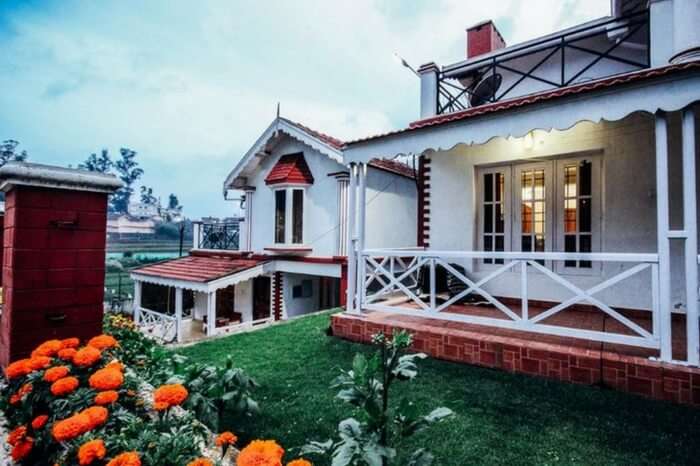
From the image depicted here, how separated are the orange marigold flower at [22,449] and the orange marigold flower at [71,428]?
29 centimetres

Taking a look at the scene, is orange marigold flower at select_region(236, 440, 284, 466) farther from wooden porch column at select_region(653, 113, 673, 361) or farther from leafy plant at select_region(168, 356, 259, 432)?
wooden porch column at select_region(653, 113, 673, 361)

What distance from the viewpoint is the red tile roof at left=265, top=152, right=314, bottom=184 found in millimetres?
10953

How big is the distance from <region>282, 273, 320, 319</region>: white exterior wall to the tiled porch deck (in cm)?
671

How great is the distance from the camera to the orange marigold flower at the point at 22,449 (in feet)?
5.08

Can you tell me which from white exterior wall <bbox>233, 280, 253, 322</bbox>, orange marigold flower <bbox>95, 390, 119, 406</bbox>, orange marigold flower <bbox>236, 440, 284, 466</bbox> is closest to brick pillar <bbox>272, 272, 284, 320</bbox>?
white exterior wall <bbox>233, 280, 253, 322</bbox>

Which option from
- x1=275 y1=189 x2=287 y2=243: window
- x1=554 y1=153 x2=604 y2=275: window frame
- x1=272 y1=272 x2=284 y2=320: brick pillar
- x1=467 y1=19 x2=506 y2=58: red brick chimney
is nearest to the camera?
x1=554 y1=153 x2=604 y2=275: window frame

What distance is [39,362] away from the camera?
1.84 m

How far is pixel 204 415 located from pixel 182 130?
105 m

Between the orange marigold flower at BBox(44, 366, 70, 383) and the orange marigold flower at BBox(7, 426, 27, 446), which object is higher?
the orange marigold flower at BBox(44, 366, 70, 383)

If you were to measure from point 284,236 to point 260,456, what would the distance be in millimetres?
10237

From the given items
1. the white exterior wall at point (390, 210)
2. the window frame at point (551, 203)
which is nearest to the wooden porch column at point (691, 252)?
the window frame at point (551, 203)

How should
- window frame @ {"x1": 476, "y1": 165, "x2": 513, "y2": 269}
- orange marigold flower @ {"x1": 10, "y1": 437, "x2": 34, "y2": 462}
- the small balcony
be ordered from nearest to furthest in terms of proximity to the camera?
orange marigold flower @ {"x1": 10, "y1": 437, "x2": 34, "y2": 462}
window frame @ {"x1": 476, "y1": 165, "x2": 513, "y2": 269}
the small balcony

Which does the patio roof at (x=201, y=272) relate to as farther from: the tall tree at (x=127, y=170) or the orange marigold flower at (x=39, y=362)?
the tall tree at (x=127, y=170)

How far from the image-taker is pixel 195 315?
567 inches
